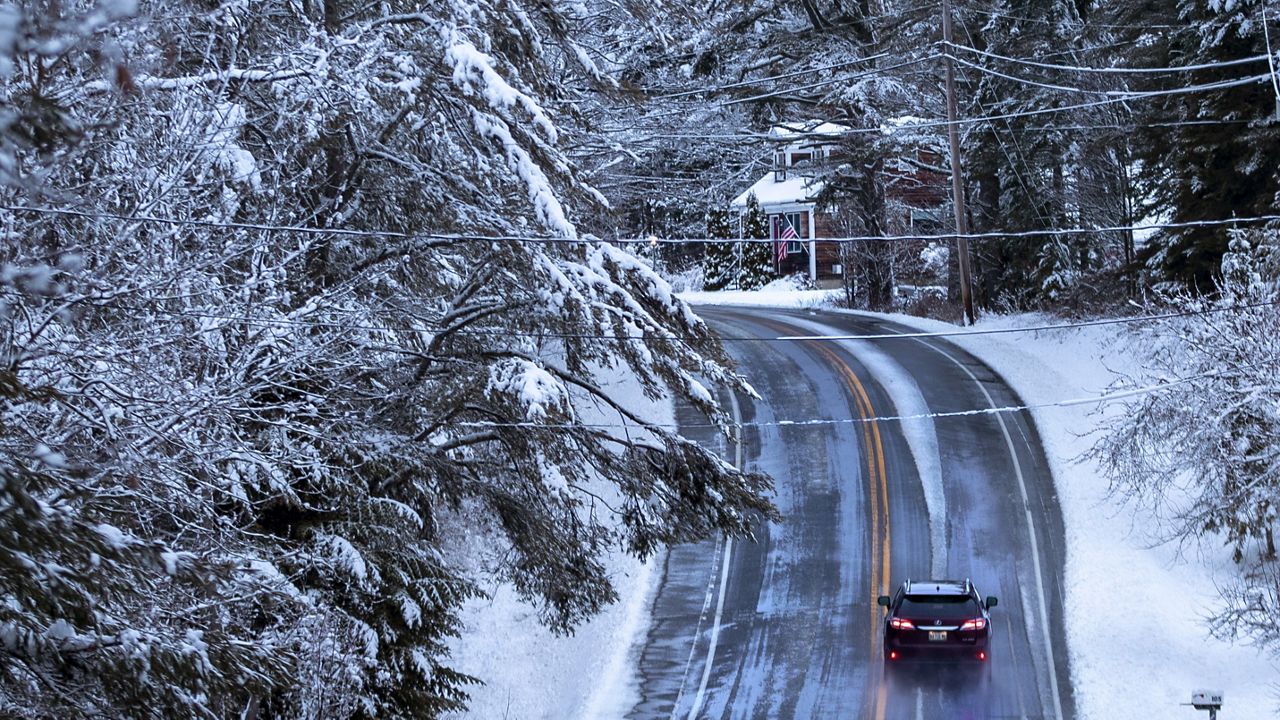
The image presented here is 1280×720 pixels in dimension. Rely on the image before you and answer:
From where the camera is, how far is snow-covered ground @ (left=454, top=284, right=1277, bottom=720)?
18.3 meters

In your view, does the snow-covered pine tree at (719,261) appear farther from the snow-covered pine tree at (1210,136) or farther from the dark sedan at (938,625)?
the dark sedan at (938,625)

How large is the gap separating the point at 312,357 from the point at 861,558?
1492 centimetres

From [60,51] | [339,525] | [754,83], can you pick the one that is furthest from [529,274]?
[754,83]

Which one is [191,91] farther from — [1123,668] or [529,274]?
[1123,668]

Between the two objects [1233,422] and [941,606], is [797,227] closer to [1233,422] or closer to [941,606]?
[1233,422]

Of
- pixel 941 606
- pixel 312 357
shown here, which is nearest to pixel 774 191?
pixel 941 606

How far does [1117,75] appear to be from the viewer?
3794 centimetres

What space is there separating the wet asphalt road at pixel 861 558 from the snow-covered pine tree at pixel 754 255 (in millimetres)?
21499

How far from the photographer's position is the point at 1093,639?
20.1 metres

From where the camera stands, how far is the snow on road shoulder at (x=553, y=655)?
19094mm

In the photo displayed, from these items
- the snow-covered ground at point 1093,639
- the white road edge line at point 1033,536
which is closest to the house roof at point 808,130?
the white road edge line at point 1033,536

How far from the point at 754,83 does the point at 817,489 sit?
1666 centimetres

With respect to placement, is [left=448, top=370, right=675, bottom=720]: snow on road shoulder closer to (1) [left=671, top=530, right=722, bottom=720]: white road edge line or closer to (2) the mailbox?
(1) [left=671, top=530, right=722, bottom=720]: white road edge line

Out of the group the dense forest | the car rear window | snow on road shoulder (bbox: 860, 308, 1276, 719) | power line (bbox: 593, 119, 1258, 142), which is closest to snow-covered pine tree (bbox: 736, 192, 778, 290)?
power line (bbox: 593, 119, 1258, 142)
